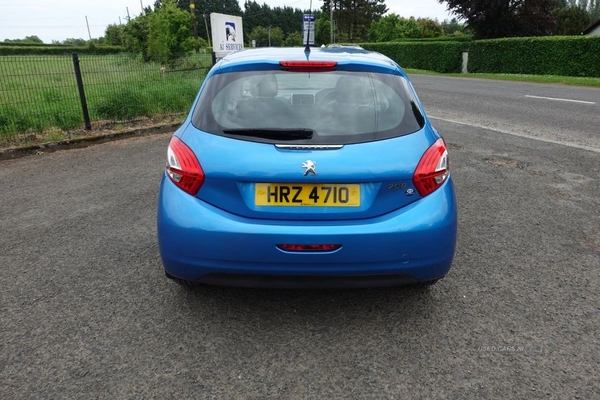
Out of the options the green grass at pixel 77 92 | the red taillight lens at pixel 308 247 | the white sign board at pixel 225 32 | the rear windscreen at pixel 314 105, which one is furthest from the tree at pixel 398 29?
the red taillight lens at pixel 308 247

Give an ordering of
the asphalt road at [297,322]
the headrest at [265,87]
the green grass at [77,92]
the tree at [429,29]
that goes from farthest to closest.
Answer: the tree at [429,29] → the green grass at [77,92] → the headrest at [265,87] → the asphalt road at [297,322]

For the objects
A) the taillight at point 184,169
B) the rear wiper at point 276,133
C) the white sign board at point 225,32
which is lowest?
the taillight at point 184,169

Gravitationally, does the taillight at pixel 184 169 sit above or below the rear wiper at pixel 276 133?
below

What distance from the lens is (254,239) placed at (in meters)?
2.34

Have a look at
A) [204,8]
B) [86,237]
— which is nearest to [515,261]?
[86,237]

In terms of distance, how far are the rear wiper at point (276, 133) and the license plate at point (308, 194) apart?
0.29 meters

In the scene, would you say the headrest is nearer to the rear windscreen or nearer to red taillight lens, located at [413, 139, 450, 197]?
the rear windscreen

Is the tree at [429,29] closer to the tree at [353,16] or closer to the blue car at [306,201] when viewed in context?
the tree at [353,16]

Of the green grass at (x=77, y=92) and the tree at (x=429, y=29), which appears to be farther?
the tree at (x=429, y=29)

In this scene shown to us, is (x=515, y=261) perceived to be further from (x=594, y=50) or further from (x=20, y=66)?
(x=594, y=50)

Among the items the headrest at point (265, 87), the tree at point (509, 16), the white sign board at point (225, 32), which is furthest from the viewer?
the tree at point (509, 16)

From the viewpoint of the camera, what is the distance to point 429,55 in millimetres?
31531

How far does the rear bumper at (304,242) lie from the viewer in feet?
7.71

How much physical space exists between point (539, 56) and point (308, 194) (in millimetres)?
24416
